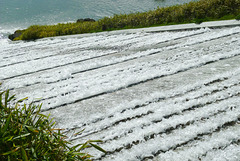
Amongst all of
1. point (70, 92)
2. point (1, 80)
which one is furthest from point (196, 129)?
point (1, 80)

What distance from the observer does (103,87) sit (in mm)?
2070

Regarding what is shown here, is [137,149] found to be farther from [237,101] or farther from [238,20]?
[238,20]

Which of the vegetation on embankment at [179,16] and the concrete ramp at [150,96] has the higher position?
the vegetation on embankment at [179,16]

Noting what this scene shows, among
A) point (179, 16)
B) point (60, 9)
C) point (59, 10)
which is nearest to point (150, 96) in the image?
point (179, 16)

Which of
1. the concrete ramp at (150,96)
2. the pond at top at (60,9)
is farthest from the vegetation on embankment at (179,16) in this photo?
the pond at top at (60,9)

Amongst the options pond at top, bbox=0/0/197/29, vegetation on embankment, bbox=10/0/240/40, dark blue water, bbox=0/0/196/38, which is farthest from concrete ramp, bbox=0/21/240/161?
pond at top, bbox=0/0/197/29

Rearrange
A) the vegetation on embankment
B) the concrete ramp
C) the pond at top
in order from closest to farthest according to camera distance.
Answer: the concrete ramp
the vegetation on embankment
the pond at top

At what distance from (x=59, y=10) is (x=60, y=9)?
560 millimetres

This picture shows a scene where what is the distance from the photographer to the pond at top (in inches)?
789

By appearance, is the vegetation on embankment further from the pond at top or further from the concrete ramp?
the pond at top

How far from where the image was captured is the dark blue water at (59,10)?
19797 mm

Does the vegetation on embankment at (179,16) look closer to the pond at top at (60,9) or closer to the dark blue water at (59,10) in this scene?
the dark blue water at (59,10)

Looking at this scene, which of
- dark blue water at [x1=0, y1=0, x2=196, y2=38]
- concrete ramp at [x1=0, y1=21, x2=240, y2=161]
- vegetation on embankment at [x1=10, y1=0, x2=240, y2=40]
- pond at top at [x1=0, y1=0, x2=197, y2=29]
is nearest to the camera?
concrete ramp at [x1=0, y1=21, x2=240, y2=161]

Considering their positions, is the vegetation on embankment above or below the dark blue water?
below
